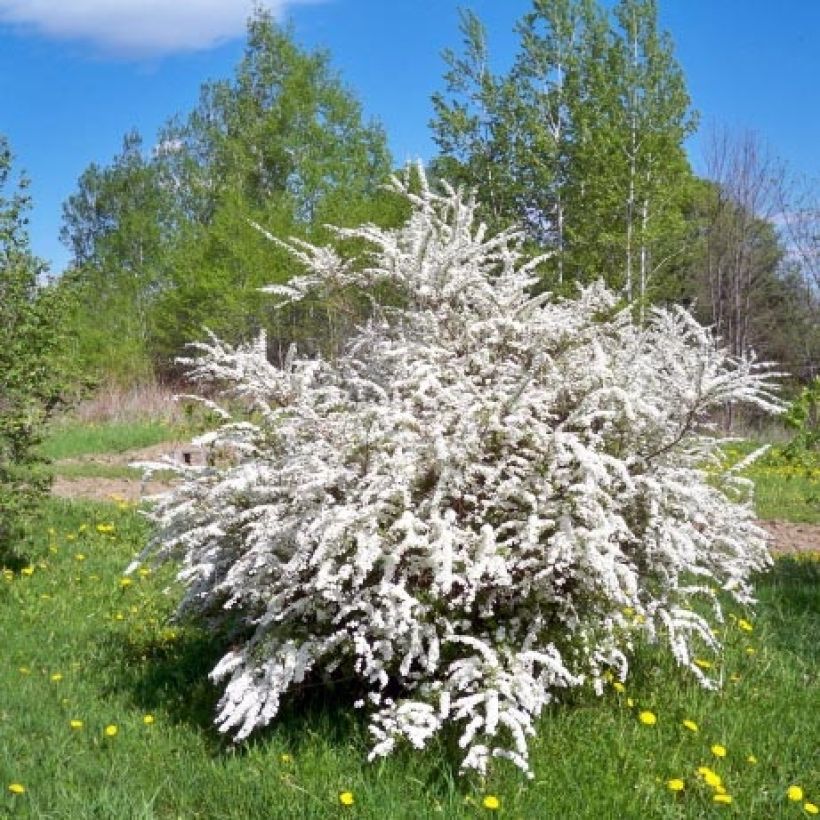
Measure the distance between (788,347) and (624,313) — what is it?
92.6 feet

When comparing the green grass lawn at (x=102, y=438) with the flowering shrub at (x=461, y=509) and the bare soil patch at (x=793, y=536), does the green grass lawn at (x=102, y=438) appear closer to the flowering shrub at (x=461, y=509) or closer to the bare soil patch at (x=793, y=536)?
the bare soil patch at (x=793, y=536)

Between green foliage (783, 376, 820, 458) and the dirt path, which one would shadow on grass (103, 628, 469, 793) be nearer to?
the dirt path

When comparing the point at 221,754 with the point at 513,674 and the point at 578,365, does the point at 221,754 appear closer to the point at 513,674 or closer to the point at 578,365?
the point at 513,674

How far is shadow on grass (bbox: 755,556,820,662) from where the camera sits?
530 cm

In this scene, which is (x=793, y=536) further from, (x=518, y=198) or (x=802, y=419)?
(x=518, y=198)

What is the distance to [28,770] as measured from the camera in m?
3.88

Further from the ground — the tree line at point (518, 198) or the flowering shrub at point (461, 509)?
the tree line at point (518, 198)

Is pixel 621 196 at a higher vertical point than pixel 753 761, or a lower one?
higher

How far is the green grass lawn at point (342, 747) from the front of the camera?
3.46 meters

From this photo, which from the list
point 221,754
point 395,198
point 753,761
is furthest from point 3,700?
point 395,198

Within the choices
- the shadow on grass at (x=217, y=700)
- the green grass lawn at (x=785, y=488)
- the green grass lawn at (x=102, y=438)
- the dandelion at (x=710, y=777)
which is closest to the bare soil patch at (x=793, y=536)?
the green grass lawn at (x=785, y=488)

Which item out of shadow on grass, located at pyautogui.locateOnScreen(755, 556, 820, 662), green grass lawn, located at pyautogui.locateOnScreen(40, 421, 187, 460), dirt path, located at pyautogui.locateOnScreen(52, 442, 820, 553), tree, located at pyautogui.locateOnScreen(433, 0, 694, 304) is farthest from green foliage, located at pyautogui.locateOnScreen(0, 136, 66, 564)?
tree, located at pyautogui.locateOnScreen(433, 0, 694, 304)

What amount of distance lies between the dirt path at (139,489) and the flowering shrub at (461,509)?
1.40m

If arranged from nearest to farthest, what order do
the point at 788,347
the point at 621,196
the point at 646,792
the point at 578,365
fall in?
the point at 646,792, the point at 578,365, the point at 621,196, the point at 788,347
